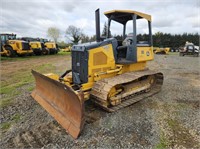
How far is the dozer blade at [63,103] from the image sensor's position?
319cm

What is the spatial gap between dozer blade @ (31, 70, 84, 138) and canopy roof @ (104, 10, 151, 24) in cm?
278

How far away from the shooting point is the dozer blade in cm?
319

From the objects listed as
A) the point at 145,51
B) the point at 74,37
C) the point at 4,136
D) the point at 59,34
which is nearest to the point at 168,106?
the point at 145,51

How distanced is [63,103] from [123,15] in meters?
3.35

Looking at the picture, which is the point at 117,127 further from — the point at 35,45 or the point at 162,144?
the point at 35,45

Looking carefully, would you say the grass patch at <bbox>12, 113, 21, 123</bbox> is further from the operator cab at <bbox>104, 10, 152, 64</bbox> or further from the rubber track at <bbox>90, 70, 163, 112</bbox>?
the operator cab at <bbox>104, 10, 152, 64</bbox>

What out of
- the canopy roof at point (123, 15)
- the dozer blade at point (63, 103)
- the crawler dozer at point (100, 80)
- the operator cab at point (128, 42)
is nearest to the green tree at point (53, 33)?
the canopy roof at point (123, 15)

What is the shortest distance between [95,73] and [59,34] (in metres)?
69.4

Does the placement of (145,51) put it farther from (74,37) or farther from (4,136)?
(74,37)

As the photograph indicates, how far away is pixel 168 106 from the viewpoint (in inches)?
183

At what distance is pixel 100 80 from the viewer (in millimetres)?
4477

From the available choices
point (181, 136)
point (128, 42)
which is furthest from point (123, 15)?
point (181, 136)

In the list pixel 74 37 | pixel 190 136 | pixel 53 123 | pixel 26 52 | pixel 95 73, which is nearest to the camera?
pixel 190 136

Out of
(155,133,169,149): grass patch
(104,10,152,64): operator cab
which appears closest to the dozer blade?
(155,133,169,149): grass patch
